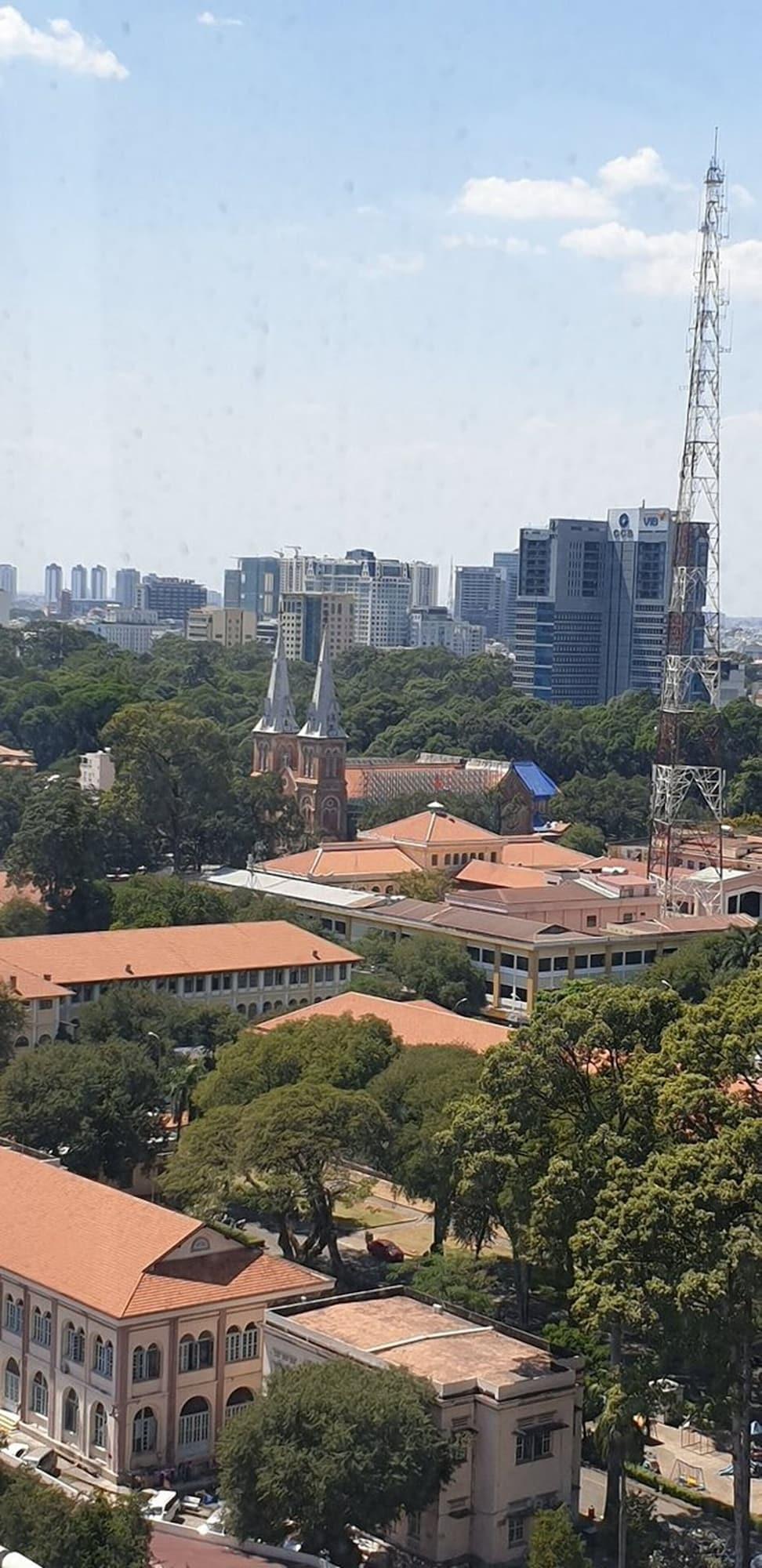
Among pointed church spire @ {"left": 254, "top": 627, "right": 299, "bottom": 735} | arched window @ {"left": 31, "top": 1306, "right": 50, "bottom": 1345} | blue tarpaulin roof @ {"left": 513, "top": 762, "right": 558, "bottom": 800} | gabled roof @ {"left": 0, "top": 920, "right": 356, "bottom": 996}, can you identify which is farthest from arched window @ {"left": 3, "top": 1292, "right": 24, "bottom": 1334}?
blue tarpaulin roof @ {"left": 513, "top": 762, "right": 558, "bottom": 800}

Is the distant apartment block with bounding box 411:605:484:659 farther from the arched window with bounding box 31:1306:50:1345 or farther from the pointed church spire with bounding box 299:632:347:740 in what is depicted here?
the arched window with bounding box 31:1306:50:1345

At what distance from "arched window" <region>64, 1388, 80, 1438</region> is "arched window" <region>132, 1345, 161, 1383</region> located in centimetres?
62

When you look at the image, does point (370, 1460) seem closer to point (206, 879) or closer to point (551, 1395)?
point (551, 1395)

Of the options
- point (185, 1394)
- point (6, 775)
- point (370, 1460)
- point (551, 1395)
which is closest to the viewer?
point (370, 1460)

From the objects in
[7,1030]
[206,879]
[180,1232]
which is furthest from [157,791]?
[180,1232]

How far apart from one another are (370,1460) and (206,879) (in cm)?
2221

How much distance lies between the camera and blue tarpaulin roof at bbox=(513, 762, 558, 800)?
149ft

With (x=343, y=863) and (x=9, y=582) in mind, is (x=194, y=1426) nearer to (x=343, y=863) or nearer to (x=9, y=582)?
(x=343, y=863)

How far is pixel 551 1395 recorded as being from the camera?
14.1 metres

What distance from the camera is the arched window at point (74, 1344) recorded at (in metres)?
15.2

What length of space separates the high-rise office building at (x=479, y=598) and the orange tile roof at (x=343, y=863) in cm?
8612

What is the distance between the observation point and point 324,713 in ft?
135

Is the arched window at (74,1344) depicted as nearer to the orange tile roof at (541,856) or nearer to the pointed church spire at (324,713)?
the orange tile roof at (541,856)

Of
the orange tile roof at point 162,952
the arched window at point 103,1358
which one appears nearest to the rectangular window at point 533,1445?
the arched window at point 103,1358
